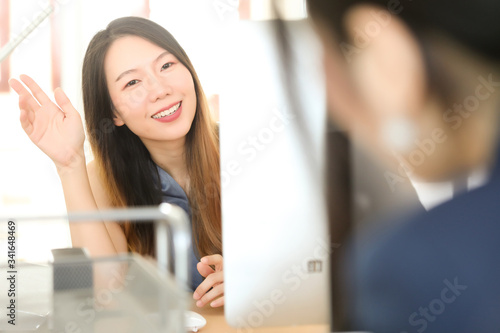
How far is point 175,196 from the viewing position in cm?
184

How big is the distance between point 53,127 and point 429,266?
1435 millimetres

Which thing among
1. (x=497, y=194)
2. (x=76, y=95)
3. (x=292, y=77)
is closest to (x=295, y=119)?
(x=292, y=77)

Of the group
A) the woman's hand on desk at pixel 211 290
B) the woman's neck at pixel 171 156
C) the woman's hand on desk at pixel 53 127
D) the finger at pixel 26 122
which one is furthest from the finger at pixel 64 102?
the woman's hand on desk at pixel 211 290

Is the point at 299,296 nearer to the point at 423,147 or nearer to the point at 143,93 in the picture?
the point at 423,147

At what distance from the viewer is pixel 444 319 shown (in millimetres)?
735

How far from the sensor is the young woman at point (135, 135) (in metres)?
1.77

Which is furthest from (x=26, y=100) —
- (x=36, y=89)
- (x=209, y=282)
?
(x=209, y=282)

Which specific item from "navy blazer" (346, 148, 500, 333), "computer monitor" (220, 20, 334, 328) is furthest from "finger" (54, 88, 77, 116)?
"navy blazer" (346, 148, 500, 333)

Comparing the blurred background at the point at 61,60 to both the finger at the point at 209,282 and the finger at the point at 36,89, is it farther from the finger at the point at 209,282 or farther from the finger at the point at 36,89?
the finger at the point at 209,282

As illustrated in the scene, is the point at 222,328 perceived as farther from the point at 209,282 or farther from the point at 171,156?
the point at 171,156

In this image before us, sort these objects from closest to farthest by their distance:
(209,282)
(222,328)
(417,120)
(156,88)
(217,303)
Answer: (417,120)
(222,328)
(217,303)
(209,282)
(156,88)

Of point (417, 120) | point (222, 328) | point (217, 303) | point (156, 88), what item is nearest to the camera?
point (417, 120)

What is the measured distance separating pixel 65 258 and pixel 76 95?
1317mm

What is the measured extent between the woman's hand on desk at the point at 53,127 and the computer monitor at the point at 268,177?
122 cm
